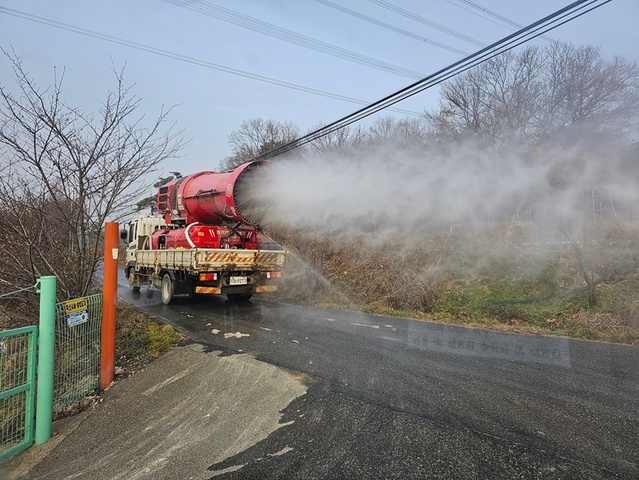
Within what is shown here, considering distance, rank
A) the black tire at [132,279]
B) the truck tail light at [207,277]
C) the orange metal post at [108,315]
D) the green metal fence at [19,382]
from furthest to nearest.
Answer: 1. the black tire at [132,279]
2. the truck tail light at [207,277]
3. the orange metal post at [108,315]
4. the green metal fence at [19,382]

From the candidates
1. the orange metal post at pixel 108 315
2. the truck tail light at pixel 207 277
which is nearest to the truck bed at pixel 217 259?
the truck tail light at pixel 207 277

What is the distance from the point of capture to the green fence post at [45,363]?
385cm

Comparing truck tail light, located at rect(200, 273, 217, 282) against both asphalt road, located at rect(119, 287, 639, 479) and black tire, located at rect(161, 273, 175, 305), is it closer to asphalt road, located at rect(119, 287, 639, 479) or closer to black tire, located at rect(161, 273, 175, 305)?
black tire, located at rect(161, 273, 175, 305)

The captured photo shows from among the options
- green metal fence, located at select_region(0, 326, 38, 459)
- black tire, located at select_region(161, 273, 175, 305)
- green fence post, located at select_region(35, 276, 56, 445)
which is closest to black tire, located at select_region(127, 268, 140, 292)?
black tire, located at select_region(161, 273, 175, 305)

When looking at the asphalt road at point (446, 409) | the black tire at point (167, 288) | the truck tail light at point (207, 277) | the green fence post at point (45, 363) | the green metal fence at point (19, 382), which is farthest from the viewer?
the black tire at point (167, 288)

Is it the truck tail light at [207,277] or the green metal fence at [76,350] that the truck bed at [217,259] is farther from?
the green metal fence at [76,350]

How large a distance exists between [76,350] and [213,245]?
529 centimetres

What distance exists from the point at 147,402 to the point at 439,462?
327 centimetres

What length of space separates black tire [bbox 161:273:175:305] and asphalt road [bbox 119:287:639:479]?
13.9ft

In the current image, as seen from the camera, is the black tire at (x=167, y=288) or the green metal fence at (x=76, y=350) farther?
the black tire at (x=167, y=288)

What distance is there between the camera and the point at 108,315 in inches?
198

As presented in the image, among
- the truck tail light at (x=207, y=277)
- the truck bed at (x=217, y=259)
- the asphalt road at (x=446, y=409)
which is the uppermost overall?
the truck bed at (x=217, y=259)

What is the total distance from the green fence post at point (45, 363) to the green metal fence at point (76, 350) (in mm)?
620

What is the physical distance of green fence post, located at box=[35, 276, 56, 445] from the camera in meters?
3.85
